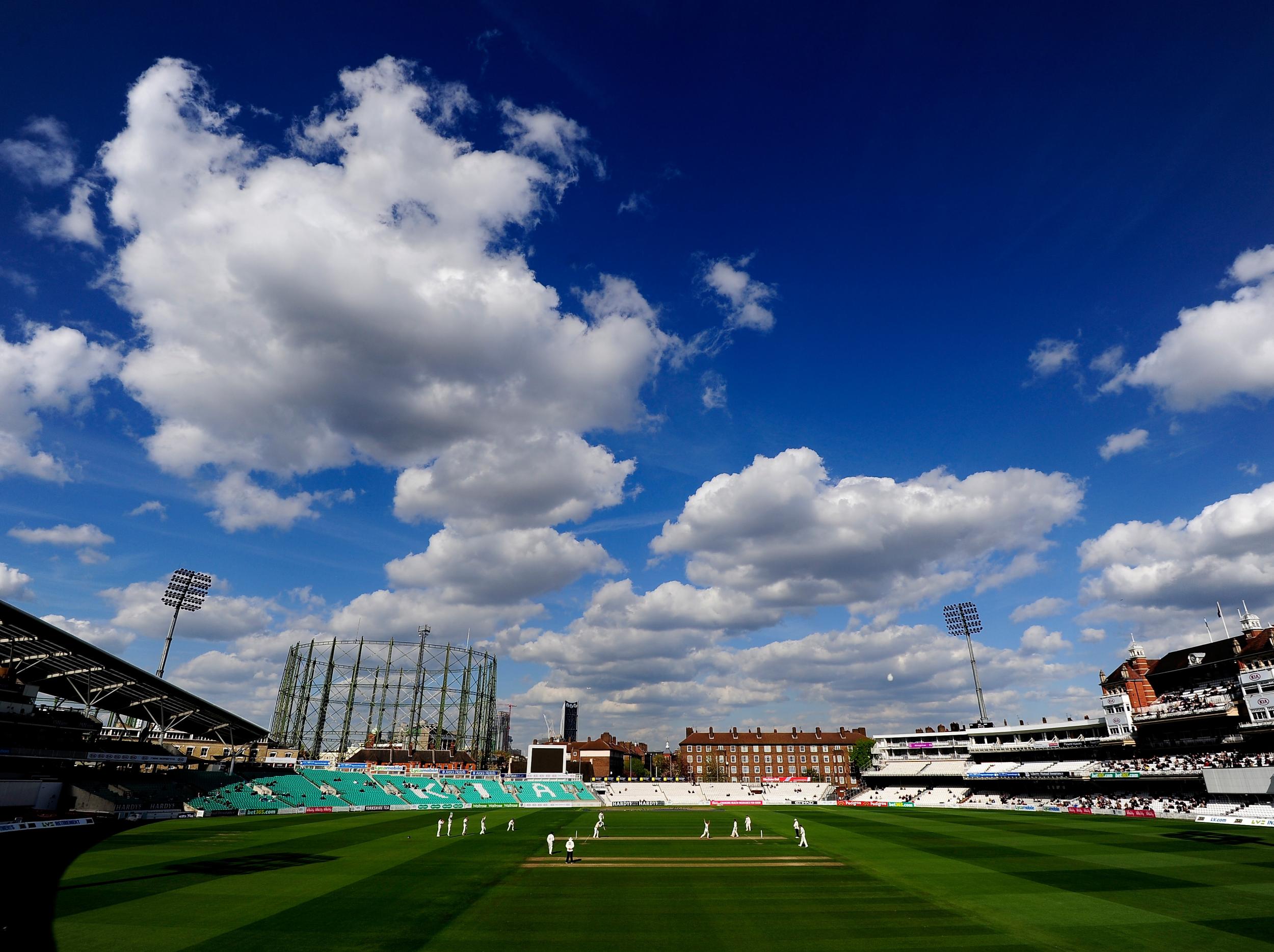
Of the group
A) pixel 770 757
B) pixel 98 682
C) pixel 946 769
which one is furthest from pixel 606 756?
pixel 98 682

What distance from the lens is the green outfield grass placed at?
62.1 ft

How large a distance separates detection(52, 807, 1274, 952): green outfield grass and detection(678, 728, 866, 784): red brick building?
383ft

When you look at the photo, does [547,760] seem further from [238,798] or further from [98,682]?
[98,682]

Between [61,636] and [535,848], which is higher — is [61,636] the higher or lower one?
the higher one

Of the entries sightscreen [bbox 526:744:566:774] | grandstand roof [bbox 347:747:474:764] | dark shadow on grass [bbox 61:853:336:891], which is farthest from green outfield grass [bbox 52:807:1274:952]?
grandstand roof [bbox 347:747:474:764]

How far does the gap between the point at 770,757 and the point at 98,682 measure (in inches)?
5392

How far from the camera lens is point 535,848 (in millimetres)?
37688

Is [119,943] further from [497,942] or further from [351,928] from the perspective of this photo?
[497,942]

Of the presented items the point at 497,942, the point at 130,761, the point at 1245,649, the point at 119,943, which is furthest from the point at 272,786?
the point at 1245,649

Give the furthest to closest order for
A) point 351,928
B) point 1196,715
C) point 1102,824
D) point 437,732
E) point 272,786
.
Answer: point 437,732
point 272,786
point 1196,715
point 1102,824
point 351,928

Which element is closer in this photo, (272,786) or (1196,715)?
(1196,715)

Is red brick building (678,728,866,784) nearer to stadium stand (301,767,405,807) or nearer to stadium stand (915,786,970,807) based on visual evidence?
stadium stand (915,786,970,807)

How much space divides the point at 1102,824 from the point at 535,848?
A: 46396mm

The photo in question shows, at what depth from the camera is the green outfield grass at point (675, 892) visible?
745 inches
